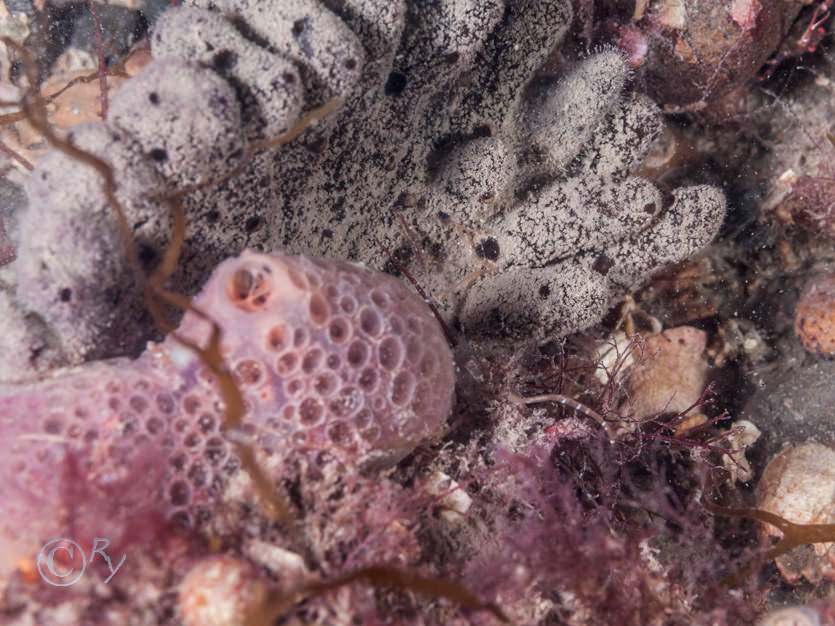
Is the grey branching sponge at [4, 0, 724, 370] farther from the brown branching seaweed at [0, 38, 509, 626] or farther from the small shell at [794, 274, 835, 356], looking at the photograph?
the small shell at [794, 274, 835, 356]

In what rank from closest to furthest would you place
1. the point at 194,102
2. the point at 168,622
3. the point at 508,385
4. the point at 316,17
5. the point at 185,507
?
the point at 168,622 → the point at 185,507 → the point at 194,102 → the point at 316,17 → the point at 508,385

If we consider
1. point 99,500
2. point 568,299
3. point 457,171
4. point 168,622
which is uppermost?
point 457,171

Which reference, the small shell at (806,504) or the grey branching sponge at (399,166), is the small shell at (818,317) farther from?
the grey branching sponge at (399,166)

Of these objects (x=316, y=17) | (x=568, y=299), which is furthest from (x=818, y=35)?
(x=316, y=17)

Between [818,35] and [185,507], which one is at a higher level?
[818,35]

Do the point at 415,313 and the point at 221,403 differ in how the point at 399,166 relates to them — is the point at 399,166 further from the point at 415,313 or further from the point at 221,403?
the point at 221,403

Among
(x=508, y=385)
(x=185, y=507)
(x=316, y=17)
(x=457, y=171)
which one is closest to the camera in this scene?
(x=185, y=507)

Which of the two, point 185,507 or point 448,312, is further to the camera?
point 448,312

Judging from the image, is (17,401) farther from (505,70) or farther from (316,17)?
(505,70)
